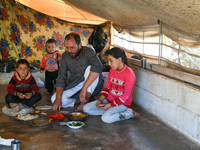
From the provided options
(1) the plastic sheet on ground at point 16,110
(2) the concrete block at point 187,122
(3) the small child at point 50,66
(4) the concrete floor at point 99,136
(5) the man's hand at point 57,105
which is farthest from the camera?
(3) the small child at point 50,66

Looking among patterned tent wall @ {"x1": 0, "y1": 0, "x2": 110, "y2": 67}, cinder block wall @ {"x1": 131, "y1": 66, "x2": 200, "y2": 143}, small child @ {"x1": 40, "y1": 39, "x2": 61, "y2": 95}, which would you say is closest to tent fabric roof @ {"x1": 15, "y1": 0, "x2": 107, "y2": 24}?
patterned tent wall @ {"x1": 0, "y1": 0, "x2": 110, "y2": 67}

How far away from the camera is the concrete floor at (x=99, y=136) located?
7.82ft

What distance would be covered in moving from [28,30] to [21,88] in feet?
9.87

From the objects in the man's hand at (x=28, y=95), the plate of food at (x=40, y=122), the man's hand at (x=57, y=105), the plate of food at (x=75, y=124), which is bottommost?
the plate of food at (x=75, y=124)

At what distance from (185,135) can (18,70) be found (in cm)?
266

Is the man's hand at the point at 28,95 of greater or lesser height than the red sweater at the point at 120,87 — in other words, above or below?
below

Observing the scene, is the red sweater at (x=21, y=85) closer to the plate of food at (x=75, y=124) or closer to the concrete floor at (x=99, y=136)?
the concrete floor at (x=99, y=136)

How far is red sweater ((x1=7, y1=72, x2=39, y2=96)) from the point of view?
359 centimetres

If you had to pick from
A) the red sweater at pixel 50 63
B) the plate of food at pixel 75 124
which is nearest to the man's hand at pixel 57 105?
the plate of food at pixel 75 124

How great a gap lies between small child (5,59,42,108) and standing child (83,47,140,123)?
→ 0.96m

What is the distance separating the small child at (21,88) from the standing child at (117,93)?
96 cm

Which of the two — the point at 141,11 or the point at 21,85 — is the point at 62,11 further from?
the point at 141,11

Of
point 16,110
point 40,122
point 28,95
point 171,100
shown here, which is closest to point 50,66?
point 28,95

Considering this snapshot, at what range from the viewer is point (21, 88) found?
3.70 metres
